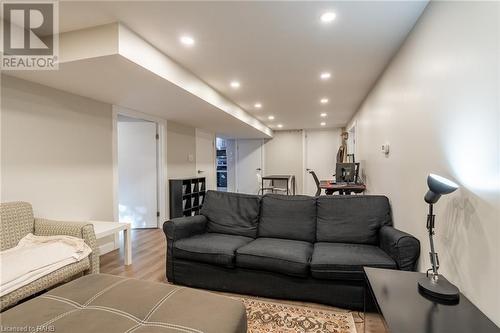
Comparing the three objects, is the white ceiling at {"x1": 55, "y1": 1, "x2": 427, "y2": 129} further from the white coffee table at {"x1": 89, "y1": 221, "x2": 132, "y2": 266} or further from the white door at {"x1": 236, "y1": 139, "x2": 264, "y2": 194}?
the white door at {"x1": 236, "y1": 139, "x2": 264, "y2": 194}

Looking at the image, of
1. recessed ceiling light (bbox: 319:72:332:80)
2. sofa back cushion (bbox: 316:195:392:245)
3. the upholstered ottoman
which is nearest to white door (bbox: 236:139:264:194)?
recessed ceiling light (bbox: 319:72:332:80)

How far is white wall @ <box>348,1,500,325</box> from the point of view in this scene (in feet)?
3.92

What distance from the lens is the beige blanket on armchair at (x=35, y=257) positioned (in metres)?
1.66

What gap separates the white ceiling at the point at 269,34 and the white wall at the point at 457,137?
1.23ft

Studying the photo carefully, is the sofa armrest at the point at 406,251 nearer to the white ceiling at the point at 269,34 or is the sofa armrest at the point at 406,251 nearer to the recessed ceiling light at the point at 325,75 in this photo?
the white ceiling at the point at 269,34

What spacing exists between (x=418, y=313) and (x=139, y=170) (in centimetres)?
468

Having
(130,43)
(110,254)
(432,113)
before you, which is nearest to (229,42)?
(130,43)

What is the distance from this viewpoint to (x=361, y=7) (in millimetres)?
1909

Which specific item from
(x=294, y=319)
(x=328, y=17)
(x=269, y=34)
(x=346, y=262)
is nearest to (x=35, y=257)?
(x=294, y=319)

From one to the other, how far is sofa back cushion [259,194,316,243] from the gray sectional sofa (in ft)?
0.03

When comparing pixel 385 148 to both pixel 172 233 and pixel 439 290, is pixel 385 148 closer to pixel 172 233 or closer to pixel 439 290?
pixel 439 290

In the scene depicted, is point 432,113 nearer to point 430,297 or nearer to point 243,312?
point 430,297

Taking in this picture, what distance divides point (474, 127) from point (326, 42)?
157 centimetres

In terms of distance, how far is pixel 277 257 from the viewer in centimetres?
212
